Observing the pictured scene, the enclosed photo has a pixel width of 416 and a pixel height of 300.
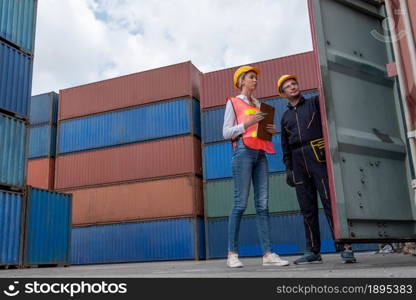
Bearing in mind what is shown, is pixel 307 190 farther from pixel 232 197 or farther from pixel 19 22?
pixel 232 197

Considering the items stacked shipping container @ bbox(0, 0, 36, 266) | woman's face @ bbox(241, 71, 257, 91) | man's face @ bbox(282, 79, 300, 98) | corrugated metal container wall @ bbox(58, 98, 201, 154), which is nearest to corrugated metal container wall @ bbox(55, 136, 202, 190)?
corrugated metal container wall @ bbox(58, 98, 201, 154)

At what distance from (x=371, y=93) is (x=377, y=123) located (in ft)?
0.88

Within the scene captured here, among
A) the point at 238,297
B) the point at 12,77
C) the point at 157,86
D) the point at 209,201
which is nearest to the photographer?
the point at 238,297

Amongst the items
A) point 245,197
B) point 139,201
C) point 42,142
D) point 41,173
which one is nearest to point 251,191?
point 139,201

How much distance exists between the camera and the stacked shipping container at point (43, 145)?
1997 cm

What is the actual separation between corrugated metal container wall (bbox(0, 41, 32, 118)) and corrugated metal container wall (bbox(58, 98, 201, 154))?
7.01m

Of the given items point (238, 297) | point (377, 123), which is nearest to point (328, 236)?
point (377, 123)

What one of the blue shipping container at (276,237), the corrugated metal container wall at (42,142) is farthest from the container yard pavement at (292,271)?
the corrugated metal container wall at (42,142)

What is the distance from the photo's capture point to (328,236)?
14984mm

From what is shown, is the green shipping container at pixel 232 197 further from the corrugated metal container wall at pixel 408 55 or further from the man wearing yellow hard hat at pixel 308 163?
the corrugated metal container wall at pixel 408 55

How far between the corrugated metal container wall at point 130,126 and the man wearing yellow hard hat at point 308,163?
41.5ft

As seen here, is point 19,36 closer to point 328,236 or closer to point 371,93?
point 371,93

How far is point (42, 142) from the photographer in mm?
20141

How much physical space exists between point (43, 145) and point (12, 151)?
9.79 metres
